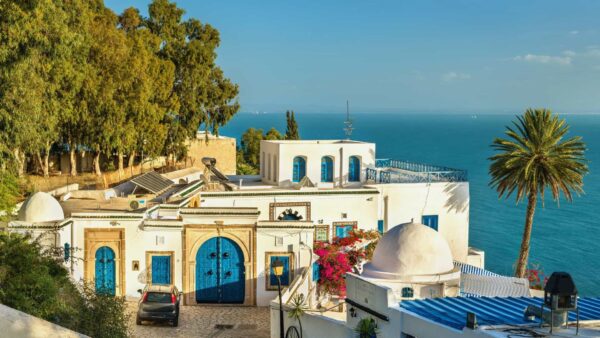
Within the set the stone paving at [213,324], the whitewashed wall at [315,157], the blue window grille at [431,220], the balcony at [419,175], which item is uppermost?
the whitewashed wall at [315,157]

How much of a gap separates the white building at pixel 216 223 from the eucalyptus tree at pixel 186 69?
1607cm

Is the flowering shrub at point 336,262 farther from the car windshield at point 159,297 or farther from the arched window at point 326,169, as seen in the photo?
the arched window at point 326,169

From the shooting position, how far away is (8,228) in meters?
20.6

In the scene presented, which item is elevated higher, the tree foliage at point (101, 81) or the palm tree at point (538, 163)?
the tree foliage at point (101, 81)

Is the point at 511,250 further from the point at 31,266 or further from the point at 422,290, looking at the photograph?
the point at 31,266

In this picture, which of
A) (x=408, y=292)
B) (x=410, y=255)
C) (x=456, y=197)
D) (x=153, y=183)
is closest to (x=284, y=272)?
(x=410, y=255)

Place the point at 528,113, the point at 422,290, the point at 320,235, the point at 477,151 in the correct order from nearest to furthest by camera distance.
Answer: the point at 422,290
the point at 320,235
the point at 528,113
the point at 477,151

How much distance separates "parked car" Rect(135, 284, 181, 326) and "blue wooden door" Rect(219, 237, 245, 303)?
2665 millimetres

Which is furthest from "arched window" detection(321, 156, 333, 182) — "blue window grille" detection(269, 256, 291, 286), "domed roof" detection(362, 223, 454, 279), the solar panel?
"domed roof" detection(362, 223, 454, 279)

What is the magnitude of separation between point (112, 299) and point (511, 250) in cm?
5359

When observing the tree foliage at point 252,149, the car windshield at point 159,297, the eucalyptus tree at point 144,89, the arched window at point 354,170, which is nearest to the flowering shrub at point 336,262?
the car windshield at point 159,297

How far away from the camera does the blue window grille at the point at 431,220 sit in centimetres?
3247

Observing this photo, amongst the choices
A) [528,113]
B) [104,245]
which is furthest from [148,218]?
[528,113]

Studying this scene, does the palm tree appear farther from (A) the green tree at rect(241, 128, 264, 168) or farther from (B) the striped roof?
(A) the green tree at rect(241, 128, 264, 168)
